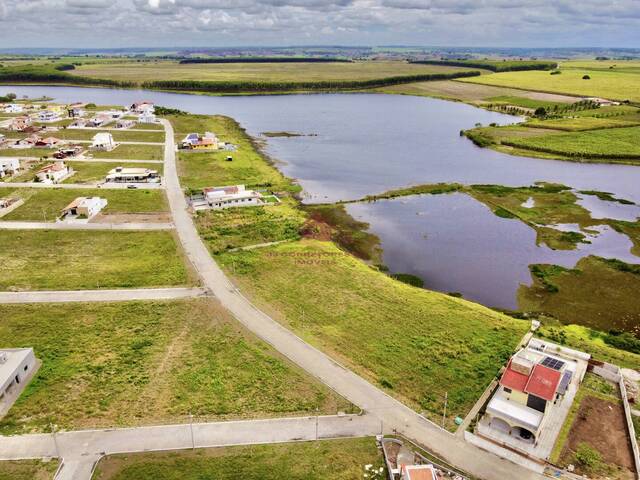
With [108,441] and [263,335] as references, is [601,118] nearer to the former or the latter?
[263,335]

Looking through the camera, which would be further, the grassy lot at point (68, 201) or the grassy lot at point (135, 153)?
the grassy lot at point (135, 153)

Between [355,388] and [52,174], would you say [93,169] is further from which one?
[355,388]

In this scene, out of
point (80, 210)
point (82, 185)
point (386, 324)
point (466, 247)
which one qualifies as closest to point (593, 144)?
point (466, 247)

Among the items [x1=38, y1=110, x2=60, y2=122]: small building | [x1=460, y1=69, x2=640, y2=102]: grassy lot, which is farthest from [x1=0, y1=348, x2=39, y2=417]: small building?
[x1=460, y1=69, x2=640, y2=102]: grassy lot

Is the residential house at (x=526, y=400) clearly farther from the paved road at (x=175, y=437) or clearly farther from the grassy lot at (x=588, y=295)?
the grassy lot at (x=588, y=295)

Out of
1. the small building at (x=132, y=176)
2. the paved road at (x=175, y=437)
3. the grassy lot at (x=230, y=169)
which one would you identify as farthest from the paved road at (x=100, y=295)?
the small building at (x=132, y=176)

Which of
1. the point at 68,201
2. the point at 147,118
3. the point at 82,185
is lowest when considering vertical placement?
the point at 68,201

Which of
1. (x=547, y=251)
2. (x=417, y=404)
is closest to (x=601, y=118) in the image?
(x=547, y=251)
